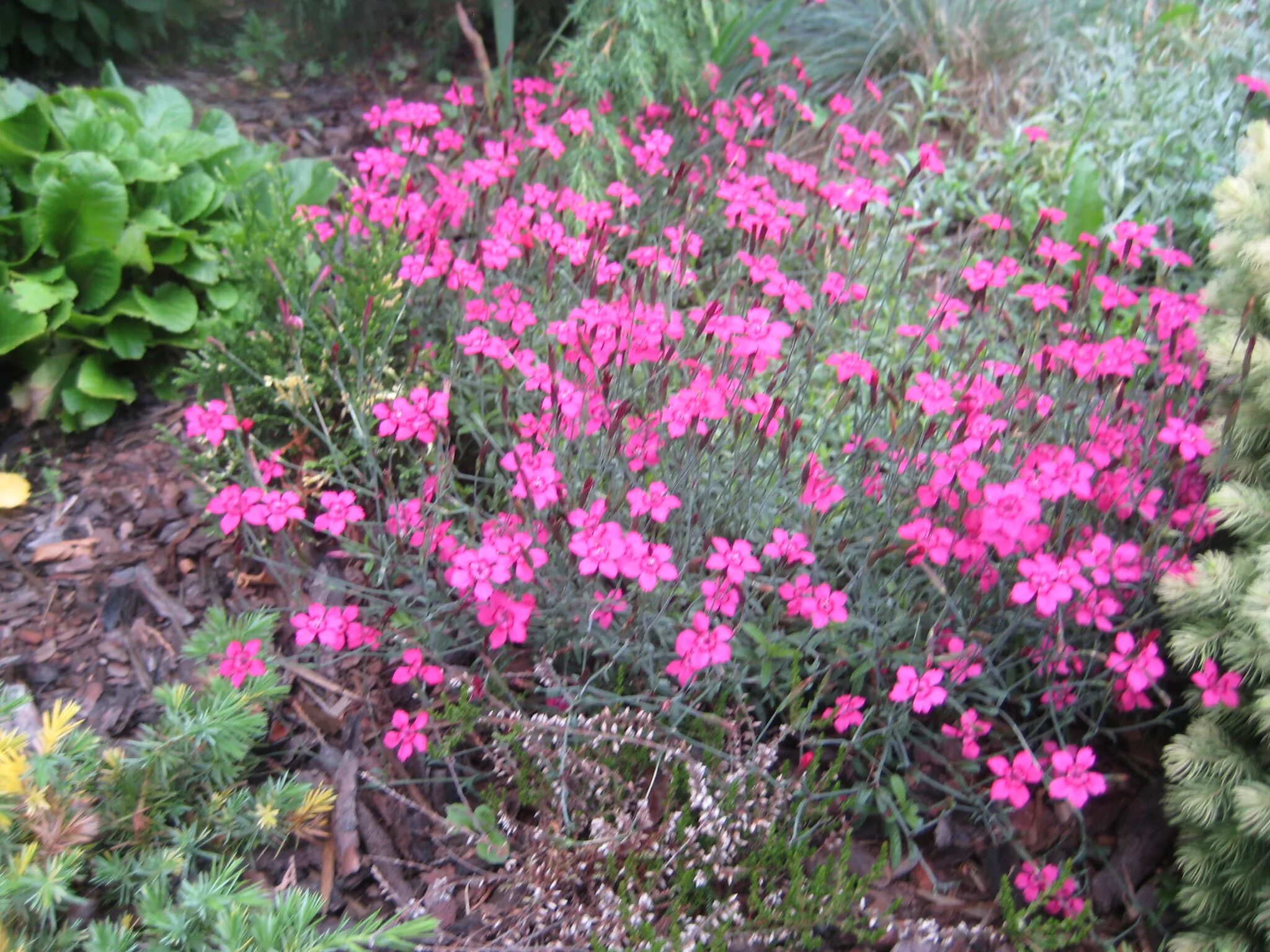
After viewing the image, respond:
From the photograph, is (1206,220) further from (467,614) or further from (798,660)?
(467,614)

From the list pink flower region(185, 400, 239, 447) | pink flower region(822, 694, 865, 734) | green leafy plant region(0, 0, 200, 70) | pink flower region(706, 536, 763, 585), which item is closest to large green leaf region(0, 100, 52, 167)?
green leafy plant region(0, 0, 200, 70)

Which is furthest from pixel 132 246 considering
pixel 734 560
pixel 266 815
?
pixel 734 560

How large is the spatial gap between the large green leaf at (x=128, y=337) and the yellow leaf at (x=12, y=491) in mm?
476

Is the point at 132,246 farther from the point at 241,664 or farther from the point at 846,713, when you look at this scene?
the point at 846,713

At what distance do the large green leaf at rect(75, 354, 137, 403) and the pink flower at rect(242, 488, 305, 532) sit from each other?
4.33 feet

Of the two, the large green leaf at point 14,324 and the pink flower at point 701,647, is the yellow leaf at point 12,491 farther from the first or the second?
the pink flower at point 701,647

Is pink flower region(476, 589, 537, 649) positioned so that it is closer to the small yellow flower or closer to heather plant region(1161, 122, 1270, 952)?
the small yellow flower

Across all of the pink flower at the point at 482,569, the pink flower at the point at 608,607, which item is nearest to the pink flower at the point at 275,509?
A: the pink flower at the point at 482,569

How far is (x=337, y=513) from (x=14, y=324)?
4.93ft

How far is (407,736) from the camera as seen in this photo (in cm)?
205

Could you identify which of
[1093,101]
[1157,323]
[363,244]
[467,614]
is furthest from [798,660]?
[1093,101]

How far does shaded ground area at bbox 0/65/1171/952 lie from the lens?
2.05 meters

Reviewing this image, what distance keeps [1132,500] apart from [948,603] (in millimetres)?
700

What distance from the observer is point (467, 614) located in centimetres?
228
